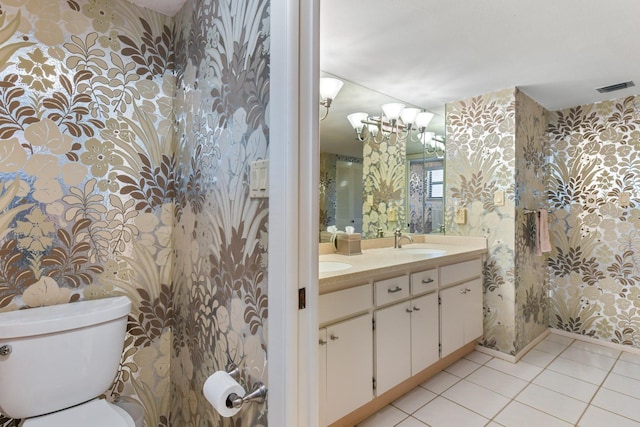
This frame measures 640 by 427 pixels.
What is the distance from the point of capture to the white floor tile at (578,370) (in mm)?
2283

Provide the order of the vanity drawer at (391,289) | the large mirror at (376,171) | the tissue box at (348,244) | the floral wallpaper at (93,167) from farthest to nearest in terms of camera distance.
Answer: the large mirror at (376,171)
the tissue box at (348,244)
the vanity drawer at (391,289)
the floral wallpaper at (93,167)

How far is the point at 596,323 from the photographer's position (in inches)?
116

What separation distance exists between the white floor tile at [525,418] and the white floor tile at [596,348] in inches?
55.7

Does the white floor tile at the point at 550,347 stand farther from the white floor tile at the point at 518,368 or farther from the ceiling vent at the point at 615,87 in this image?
the ceiling vent at the point at 615,87

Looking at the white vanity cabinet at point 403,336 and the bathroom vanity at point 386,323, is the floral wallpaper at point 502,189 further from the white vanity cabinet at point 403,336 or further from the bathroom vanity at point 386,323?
the white vanity cabinet at point 403,336

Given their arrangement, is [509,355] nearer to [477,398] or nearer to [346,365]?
[477,398]

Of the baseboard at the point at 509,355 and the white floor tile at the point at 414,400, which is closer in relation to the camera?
the white floor tile at the point at 414,400

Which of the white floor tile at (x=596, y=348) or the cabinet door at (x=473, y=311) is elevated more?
the cabinet door at (x=473, y=311)

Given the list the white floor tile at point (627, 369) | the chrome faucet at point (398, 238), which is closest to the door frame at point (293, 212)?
the chrome faucet at point (398, 238)

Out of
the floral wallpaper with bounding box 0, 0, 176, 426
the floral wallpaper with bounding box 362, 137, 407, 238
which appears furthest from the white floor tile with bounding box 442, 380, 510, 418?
the floral wallpaper with bounding box 0, 0, 176, 426

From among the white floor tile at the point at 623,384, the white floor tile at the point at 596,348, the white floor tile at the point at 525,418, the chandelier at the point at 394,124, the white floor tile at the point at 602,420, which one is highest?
the chandelier at the point at 394,124

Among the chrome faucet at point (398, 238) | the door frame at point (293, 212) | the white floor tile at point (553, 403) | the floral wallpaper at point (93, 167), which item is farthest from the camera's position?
the chrome faucet at point (398, 238)

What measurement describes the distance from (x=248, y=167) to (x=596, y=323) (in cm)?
363

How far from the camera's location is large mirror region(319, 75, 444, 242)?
230cm
